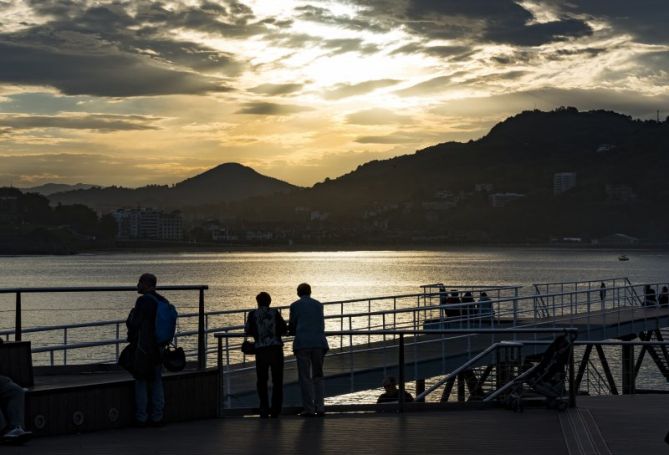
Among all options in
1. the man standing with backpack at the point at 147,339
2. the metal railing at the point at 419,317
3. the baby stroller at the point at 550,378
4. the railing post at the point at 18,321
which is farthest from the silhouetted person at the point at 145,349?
the baby stroller at the point at 550,378

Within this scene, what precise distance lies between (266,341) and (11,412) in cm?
394

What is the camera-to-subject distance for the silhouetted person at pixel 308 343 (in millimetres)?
14711

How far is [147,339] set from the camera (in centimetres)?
1305

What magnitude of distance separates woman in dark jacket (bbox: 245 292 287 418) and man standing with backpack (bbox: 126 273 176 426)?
1.64m

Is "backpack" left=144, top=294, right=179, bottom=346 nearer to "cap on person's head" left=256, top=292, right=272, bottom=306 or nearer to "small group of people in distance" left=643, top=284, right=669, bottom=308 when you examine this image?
"cap on person's head" left=256, top=292, right=272, bottom=306

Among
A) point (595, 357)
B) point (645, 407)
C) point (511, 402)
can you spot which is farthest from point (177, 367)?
point (595, 357)

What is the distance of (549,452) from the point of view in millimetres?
11570

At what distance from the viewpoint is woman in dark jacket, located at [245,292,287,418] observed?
14.5 metres

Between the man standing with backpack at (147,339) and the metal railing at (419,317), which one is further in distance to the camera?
the metal railing at (419,317)

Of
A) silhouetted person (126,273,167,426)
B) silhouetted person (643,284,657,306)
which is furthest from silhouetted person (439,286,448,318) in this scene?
silhouetted person (126,273,167,426)

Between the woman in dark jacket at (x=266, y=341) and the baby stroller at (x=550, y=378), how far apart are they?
3.23 meters

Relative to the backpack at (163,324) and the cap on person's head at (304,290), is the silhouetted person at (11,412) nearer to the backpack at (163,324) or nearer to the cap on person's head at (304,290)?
the backpack at (163,324)

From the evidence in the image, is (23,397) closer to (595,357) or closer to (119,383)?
(119,383)

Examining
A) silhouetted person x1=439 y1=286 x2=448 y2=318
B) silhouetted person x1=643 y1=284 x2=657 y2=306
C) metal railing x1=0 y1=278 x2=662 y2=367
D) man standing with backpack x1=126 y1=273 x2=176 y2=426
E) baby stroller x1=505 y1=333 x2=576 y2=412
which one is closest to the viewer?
man standing with backpack x1=126 y1=273 x2=176 y2=426
